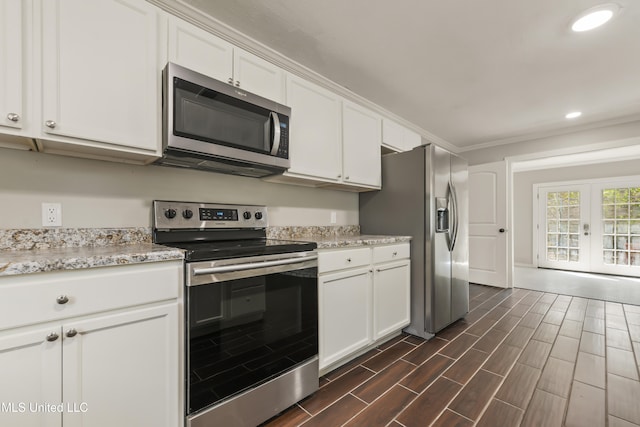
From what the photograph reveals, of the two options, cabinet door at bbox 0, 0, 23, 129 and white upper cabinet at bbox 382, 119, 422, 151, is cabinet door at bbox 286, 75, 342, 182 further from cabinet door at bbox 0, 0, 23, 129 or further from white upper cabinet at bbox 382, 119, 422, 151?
cabinet door at bbox 0, 0, 23, 129

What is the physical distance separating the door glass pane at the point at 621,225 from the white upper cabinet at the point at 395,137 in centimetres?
495

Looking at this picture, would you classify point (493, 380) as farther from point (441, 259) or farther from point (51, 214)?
point (51, 214)

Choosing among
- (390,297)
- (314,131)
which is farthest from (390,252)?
(314,131)

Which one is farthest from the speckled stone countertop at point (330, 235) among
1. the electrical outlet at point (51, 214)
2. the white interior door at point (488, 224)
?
the white interior door at point (488, 224)

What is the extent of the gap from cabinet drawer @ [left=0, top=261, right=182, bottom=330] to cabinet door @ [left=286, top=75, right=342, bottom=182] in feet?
3.77

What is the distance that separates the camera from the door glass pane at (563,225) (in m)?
5.93

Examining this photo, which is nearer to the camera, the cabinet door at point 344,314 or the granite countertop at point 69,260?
the granite countertop at point 69,260

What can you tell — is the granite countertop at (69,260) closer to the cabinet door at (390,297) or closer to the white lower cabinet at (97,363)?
the white lower cabinet at (97,363)

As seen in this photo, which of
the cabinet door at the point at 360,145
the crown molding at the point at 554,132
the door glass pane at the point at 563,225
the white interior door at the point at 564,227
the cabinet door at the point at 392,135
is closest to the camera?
the cabinet door at the point at 360,145

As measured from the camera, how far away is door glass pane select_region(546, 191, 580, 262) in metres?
5.93

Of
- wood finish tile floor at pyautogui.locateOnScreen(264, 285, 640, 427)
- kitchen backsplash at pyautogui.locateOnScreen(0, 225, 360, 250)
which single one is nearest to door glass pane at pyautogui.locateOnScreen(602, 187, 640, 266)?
wood finish tile floor at pyautogui.locateOnScreen(264, 285, 640, 427)

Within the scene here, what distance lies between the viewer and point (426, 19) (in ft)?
6.17

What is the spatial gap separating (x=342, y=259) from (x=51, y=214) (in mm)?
1667

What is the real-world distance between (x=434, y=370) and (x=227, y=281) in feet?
5.41
